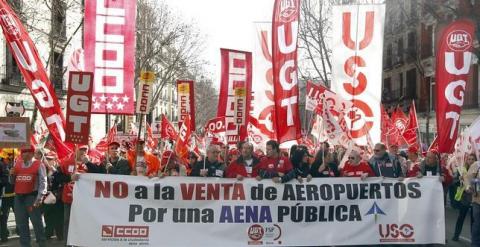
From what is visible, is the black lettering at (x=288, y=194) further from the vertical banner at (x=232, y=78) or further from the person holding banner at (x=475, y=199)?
the vertical banner at (x=232, y=78)

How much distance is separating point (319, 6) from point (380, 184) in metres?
23.6

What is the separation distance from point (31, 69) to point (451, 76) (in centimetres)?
642

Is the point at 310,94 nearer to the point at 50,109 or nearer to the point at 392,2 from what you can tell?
the point at 50,109

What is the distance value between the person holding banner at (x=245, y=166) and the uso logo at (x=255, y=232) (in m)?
0.83

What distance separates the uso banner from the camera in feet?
27.1

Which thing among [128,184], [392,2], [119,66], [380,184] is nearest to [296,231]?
[380,184]

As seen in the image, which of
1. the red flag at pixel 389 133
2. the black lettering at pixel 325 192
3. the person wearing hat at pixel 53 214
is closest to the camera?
the black lettering at pixel 325 192

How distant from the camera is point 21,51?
8.86 meters

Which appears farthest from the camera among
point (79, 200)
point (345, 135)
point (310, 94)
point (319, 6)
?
point (319, 6)

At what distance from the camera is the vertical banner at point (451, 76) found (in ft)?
31.6

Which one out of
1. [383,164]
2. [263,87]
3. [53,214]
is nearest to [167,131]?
[263,87]

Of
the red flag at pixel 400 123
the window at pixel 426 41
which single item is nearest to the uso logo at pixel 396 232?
the red flag at pixel 400 123

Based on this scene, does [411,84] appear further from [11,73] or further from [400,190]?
[400,190]

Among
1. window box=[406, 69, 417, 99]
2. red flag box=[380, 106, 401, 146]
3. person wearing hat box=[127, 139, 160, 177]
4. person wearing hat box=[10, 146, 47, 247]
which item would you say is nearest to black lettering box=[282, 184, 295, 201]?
person wearing hat box=[127, 139, 160, 177]
